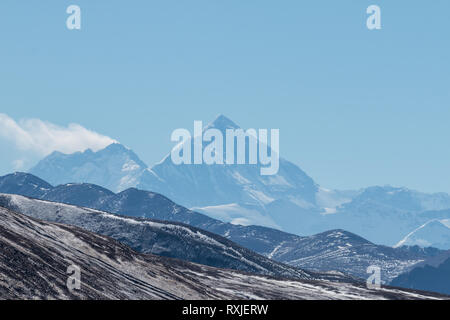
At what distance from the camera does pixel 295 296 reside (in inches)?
5940

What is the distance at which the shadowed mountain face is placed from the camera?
8412 centimetres

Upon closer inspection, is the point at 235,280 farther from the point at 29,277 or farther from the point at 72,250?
the point at 29,277

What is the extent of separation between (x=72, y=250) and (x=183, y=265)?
2639 inches

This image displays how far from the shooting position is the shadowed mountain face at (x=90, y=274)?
84.1m

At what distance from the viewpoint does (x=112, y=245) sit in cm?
13225

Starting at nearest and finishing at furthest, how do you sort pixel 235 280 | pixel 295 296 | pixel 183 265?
pixel 295 296 → pixel 235 280 → pixel 183 265

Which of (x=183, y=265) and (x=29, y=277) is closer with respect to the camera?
(x=29, y=277)

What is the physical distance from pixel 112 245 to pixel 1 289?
56.8 m

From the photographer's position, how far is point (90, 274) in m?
101
